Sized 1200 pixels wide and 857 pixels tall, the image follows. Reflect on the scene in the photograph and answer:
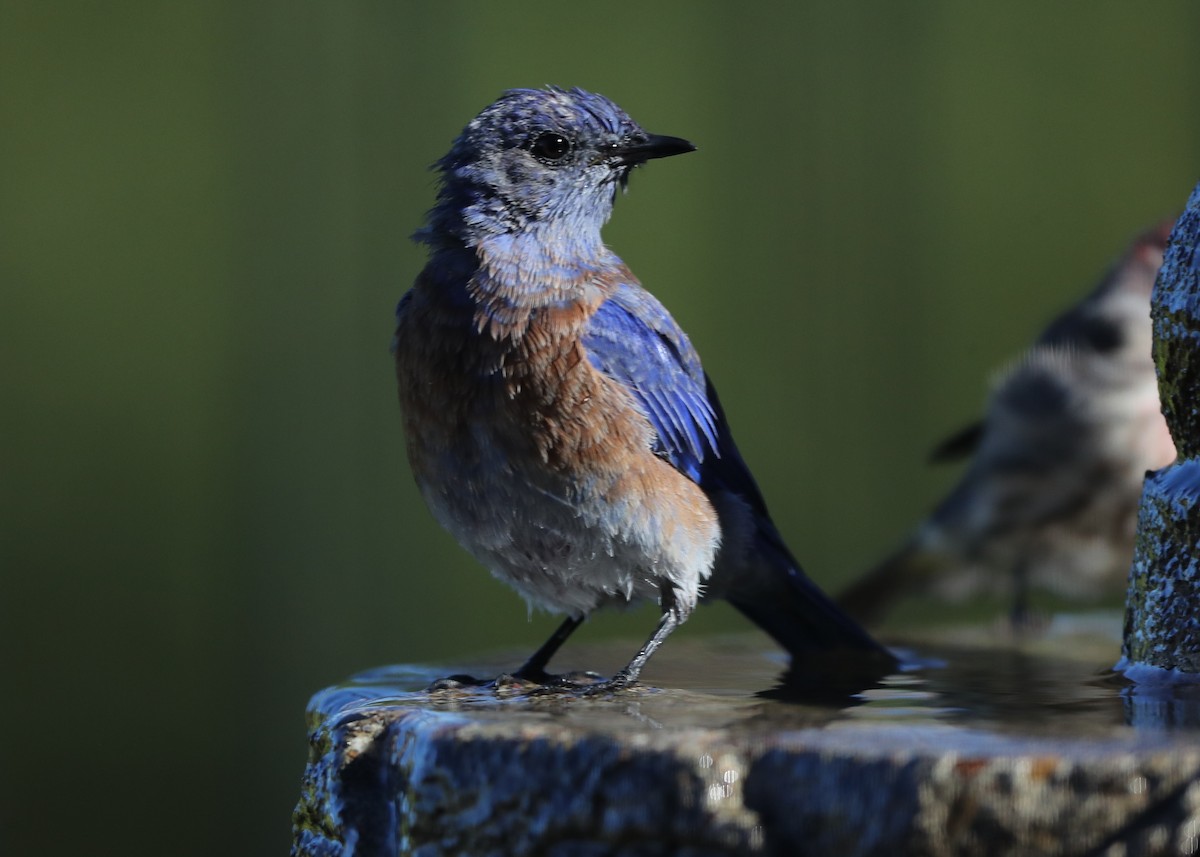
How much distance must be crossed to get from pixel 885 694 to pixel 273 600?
13.2 feet

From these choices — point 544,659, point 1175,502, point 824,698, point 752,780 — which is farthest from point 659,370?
point 752,780

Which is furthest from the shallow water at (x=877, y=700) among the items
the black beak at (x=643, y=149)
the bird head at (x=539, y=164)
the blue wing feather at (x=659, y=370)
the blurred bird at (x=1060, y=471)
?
the blurred bird at (x=1060, y=471)

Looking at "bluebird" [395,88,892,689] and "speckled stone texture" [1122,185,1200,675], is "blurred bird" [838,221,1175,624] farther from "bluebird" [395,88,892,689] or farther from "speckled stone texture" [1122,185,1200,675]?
"speckled stone texture" [1122,185,1200,675]

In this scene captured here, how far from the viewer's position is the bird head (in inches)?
103

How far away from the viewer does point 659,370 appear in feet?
8.40

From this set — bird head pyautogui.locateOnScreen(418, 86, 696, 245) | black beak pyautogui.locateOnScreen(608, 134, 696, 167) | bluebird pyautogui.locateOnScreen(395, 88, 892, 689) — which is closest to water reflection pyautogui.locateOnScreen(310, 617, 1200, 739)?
bluebird pyautogui.locateOnScreen(395, 88, 892, 689)

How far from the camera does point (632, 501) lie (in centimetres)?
241

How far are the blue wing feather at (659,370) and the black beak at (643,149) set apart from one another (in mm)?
233

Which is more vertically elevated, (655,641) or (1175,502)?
(1175,502)

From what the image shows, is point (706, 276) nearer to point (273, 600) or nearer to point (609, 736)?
point (273, 600)

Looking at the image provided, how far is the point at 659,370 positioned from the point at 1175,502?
82 centimetres

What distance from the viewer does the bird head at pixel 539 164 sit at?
8.56ft

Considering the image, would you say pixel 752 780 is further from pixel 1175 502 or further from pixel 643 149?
pixel 643 149

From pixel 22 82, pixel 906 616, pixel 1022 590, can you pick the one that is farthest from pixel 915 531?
pixel 22 82
